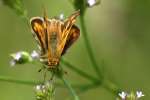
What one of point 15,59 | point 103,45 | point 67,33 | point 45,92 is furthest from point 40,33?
point 103,45

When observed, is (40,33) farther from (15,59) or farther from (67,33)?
(15,59)

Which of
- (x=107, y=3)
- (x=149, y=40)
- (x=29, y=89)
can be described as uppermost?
(x=107, y=3)

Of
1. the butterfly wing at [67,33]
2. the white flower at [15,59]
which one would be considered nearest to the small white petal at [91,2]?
the butterfly wing at [67,33]

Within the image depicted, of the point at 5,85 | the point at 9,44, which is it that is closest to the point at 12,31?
the point at 9,44

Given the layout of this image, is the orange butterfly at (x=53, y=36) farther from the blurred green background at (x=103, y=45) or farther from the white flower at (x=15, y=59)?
the blurred green background at (x=103, y=45)

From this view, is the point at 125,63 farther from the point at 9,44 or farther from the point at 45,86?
the point at 45,86

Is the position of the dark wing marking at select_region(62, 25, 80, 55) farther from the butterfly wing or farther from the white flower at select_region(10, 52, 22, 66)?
the white flower at select_region(10, 52, 22, 66)
